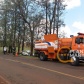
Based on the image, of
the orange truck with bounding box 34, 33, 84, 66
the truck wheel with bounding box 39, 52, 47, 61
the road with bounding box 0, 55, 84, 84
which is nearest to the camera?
the road with bounding box 0, 55, 84, 84

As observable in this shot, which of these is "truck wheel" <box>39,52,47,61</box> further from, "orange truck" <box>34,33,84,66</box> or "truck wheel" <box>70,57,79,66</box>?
"truck wheel" <box>70,57,79,66</box>

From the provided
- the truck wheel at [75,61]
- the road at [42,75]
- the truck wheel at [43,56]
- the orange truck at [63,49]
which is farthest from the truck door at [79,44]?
the truck wheel at [43,56]

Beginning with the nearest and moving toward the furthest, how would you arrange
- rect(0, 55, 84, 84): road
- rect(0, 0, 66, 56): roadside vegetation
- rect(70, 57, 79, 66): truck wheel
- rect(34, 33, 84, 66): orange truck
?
1. rect(0, 55, 84, 84): road
2. rect(70, 57, 79, 66): truck wheel
3. rect(34, 33, 84, 66): orange truck
4. rect(0, 0, 66, 56): roadside vegetation

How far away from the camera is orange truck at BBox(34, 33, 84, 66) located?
25.2 metres

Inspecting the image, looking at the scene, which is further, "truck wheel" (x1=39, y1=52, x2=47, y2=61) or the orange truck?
"truck wheel" (x1=39, y1=52, x2=47, y2=61)

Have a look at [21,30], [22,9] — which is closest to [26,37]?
[21,30]

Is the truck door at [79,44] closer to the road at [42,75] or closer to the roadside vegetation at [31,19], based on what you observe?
the road at [42,75]

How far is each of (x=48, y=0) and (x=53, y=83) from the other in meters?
32.5

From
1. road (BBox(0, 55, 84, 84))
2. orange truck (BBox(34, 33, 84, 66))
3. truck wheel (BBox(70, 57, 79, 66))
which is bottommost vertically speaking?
road (BBox(0, 55, 84, 84))

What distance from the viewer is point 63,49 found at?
28.6 m

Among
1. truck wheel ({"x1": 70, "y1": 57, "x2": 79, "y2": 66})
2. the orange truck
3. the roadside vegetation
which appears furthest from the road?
the roadside vegetation

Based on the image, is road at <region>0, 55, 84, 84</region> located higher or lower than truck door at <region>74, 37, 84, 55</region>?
lower

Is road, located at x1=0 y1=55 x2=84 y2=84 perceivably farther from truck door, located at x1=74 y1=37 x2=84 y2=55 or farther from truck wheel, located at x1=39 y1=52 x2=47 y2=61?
truck wheel, located at x1=39 y1=52 x2=47 y2=61

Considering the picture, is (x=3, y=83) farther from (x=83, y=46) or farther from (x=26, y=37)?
(x=26, y=37)
